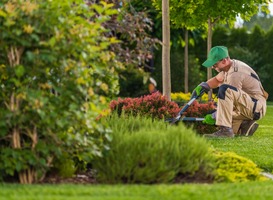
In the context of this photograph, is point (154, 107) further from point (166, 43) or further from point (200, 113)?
point (166, 43)

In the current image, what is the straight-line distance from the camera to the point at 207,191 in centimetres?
503

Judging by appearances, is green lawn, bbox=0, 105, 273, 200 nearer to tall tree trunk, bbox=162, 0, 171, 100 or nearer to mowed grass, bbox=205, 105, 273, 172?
mowed grass, bbox=205, 105, 273, 172

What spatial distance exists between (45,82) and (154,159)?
1.03 meters

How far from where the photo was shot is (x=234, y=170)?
605 cm

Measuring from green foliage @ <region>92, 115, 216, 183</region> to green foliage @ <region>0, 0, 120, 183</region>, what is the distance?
19 cm

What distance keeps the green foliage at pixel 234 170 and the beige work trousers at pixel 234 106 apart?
10.7 ft

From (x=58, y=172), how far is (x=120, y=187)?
84 cm

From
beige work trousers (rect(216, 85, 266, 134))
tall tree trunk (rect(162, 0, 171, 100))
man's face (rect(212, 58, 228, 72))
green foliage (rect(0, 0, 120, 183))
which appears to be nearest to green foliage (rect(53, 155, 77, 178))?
green foliage (rect(0, 0, 120, 183))

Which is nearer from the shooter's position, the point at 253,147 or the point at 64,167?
the point at 64,167

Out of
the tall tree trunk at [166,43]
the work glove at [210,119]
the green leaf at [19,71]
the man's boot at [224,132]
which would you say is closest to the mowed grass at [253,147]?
the man's boot at [224,132]

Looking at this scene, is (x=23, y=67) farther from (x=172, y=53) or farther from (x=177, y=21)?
(x=172, y=53)

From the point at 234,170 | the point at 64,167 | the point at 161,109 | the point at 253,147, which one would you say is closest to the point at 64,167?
the point at 64,167

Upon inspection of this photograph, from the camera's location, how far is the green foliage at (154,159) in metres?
5.37

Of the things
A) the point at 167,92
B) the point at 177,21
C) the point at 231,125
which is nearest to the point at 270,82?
the point at 177,21
